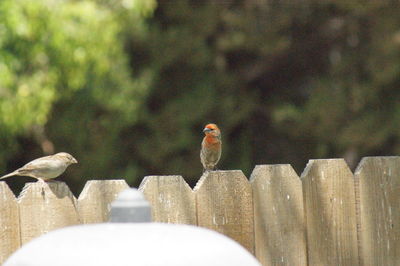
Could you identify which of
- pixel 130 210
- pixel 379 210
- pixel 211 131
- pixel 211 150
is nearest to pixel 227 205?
pixel 379 210

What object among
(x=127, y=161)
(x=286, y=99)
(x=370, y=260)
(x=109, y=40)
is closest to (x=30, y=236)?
(x=370, y=260)

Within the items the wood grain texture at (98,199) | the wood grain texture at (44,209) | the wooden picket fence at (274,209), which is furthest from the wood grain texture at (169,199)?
the wood grain texture at (44,209)

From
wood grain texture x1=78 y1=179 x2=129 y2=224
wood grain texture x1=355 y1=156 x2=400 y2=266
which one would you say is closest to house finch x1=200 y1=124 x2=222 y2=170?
wood grain texture x1=355 y1=156 x2=400 y2=266

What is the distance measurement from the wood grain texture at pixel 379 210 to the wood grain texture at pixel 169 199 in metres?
0.71

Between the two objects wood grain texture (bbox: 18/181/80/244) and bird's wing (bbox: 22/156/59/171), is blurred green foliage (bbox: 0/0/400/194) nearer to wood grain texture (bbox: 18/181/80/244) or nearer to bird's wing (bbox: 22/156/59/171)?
bird's wing (bbox: 22/156/59/171)

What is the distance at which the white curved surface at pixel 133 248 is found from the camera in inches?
56.6

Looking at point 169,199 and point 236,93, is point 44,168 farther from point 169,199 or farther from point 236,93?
point 236,93

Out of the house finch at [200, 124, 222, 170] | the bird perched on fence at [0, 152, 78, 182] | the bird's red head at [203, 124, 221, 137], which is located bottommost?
the bird perched on fence at [0, 152, 78, 182]

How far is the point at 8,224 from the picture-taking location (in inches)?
111

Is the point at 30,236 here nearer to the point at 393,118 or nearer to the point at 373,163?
the point at 373,163

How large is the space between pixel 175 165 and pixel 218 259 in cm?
1617

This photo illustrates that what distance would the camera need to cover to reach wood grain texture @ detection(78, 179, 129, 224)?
116 inches

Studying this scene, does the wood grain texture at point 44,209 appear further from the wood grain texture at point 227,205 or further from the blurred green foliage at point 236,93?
the blurred green foliage at point 236,93

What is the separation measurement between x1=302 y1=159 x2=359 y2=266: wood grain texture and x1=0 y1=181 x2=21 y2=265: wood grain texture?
1066mm
